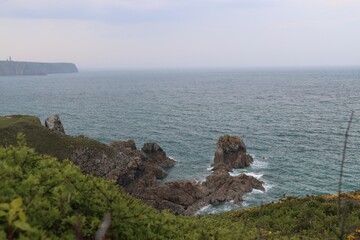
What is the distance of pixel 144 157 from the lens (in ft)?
221

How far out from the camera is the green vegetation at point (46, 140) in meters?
58.0

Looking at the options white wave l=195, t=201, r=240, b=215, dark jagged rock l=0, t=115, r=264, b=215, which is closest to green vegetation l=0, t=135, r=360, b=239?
dark jagged rock l=0, t=115, r=264, b=215

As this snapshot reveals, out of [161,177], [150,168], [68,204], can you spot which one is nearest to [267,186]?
[161,177]

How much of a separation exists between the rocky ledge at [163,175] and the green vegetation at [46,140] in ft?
3.88

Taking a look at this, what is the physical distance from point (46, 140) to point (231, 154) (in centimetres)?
3471

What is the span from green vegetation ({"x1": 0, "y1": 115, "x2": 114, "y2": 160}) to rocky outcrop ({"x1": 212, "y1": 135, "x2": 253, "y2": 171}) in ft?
67.1

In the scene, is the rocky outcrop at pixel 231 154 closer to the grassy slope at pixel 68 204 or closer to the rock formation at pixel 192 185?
the rock formation at pixel 192 185

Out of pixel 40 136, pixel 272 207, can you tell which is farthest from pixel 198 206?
pixel 40 136

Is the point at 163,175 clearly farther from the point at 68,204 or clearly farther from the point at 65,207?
the point at 65,207

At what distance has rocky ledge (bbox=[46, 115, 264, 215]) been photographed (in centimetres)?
5069

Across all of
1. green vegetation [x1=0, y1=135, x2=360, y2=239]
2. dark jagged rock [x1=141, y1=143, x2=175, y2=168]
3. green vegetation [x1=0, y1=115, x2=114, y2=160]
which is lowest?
dark jagged rock [x1=141, y1=143, x2=175, y2=168]

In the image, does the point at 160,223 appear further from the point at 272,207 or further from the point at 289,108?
the point at 289,108

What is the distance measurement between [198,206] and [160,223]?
44593 mm

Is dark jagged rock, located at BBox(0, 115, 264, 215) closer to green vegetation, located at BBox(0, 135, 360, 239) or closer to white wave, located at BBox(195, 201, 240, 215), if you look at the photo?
white wave, located at BBox(195, 201, 240, 215)
